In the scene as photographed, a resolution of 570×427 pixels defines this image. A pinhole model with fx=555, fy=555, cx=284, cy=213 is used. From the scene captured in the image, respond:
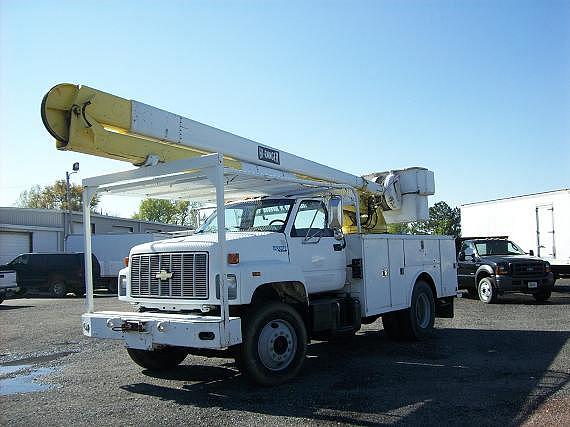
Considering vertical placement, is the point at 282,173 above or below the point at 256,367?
above

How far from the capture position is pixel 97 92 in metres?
6.29

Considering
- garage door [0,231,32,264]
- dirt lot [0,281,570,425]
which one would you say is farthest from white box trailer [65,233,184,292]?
dirt lot [0,281,570,425]

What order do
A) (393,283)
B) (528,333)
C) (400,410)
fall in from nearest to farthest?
(400,410) < (393,283) < (528,333)

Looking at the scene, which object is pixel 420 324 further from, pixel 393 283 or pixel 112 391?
pixel 112 391

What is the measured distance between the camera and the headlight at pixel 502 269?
50.8 ft

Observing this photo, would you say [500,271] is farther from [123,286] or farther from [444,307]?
[123,286]

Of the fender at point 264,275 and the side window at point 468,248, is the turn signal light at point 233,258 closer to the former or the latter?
the fender at point 264,275

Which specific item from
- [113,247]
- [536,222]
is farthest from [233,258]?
[113,247]

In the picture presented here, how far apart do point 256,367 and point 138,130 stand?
3.15m

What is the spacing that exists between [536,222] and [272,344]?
15889 millimetres

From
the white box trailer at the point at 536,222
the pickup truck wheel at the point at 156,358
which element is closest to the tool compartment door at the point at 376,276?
the pickup truck wheel at the point at 156,358

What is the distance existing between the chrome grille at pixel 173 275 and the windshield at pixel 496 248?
1246cm

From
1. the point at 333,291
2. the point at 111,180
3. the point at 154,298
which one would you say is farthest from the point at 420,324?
the point at 111,180

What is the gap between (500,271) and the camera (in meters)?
15.5
